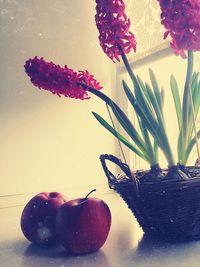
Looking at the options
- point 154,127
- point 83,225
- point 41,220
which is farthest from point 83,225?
point 154,127

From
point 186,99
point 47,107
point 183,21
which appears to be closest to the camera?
point 183,21

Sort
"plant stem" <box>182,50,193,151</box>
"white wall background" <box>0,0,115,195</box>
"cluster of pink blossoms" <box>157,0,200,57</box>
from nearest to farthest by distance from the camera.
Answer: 1. "cluster of pink blossoms" <box>157,0,200,57</box>
2. "plant stem" <box>182,50,193,151</box>
3. "white wall background" <box>0,0,115,195</box>

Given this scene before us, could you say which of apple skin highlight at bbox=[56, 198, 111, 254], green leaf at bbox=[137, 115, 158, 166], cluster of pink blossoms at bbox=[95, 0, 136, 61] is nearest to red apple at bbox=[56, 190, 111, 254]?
apple skin highlight at bbox=[56, 198, 111, 254]

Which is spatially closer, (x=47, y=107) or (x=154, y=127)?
(x=154, y=127)

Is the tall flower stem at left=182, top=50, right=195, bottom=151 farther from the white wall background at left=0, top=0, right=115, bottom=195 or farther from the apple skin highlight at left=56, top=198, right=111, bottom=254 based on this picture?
the white wall background at left=0, top=0, right=115, bottom=195

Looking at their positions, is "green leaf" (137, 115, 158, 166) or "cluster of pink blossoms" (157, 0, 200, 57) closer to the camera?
"cluster of pink blossoms" (157, 0, 200, 57)

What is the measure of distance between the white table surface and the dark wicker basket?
0.03 meters

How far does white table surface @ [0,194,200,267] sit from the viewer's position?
2.02ft

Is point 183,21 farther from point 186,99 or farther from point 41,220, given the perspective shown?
point 41,220

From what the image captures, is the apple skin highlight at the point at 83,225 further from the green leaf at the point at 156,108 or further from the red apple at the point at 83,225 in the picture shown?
the green leaf at the point at 156,108

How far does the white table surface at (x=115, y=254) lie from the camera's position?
0.62 metres

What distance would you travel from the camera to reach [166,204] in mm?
642

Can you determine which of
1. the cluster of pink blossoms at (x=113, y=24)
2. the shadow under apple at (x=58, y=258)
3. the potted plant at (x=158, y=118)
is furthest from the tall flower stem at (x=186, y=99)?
the shadow under apple at (x=58, y=258)

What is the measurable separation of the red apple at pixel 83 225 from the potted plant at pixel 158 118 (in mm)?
63
